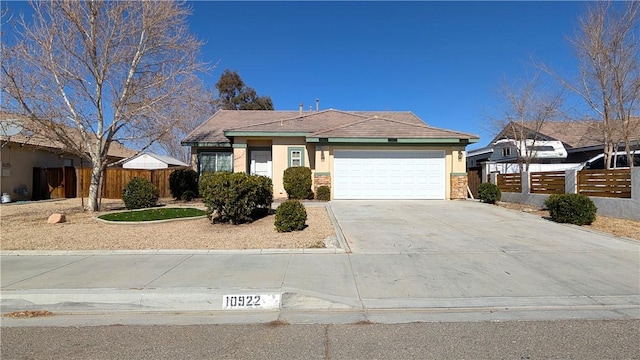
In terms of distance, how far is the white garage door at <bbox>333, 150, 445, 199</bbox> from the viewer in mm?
17859

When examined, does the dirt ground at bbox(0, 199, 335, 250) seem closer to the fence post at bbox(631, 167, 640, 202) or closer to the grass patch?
the grass patch

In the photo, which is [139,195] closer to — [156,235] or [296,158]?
[156,235]

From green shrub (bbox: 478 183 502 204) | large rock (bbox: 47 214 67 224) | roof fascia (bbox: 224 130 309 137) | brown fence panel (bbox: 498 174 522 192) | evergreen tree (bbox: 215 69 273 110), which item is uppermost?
evergreen tree (bbox: 215 69 273 110)

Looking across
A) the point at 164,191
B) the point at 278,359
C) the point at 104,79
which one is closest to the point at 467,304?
the point at 278,359

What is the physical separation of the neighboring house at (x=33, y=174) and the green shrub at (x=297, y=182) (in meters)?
8.88

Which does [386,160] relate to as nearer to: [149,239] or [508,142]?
[149,239]

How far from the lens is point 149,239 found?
9539 millimetres

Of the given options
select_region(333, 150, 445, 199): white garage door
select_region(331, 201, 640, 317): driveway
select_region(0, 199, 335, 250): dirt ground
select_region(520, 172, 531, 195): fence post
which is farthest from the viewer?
select_region(333, 150, 445, 199): white garage door

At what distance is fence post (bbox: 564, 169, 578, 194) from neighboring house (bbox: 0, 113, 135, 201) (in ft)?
65.6

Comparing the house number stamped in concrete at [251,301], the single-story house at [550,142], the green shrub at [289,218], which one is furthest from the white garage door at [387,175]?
the house number stamped in concrete at [251,301]

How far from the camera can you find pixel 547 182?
16.0m

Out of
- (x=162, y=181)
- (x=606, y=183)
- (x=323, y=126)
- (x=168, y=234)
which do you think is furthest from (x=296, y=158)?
(x=606, y=183)

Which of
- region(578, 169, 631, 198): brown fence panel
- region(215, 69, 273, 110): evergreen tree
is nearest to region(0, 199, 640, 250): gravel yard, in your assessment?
region(578, 169, 631, 198): brown fence panel

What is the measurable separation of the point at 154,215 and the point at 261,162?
322 inches
